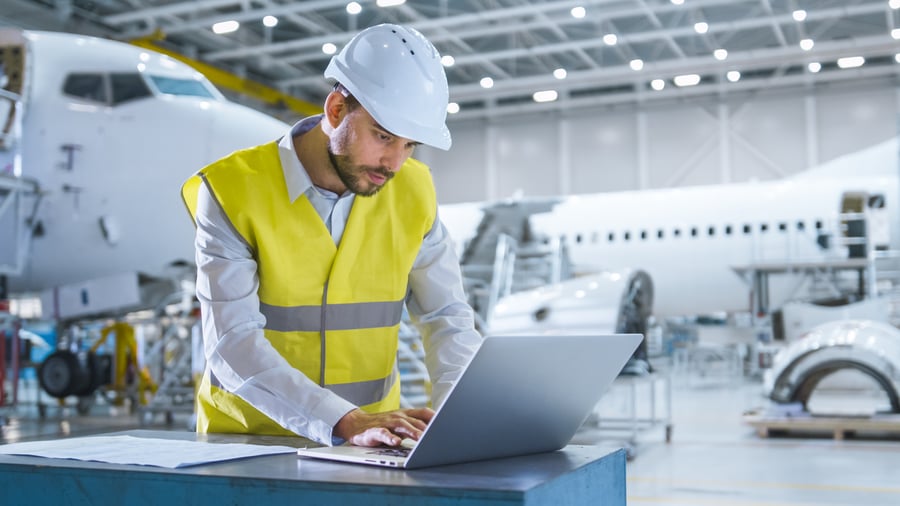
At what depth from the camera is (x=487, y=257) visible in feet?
58.4

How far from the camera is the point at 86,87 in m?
9.31

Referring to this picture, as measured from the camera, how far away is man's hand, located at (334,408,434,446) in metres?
1.89

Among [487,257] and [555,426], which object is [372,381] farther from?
[487,257]

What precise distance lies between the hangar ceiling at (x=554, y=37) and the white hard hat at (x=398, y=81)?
17.0 meters

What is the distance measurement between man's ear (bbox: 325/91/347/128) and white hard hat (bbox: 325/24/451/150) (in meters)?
0.05

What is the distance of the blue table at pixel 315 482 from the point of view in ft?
4.75

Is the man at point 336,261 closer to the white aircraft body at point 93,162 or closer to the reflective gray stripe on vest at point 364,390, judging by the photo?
the reflective gray stripe on vest at point 364,390

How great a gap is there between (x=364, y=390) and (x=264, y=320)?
1.40 feet

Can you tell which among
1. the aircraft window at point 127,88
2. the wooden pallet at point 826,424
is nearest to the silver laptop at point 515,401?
the wooden pallet at point 826,424

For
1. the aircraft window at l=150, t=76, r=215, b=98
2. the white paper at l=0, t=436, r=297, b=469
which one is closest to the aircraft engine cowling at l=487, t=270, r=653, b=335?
the aircraft window at l=150, t=76, r=215, b=98

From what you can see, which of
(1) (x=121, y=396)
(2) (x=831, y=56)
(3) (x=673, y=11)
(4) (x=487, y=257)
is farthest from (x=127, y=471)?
(2) (x=831, y=56)

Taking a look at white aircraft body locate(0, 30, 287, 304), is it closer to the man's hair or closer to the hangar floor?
the hangar floor

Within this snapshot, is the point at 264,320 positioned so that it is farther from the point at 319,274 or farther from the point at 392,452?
the point at 392,452

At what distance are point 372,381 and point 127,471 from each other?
1.06 meters
